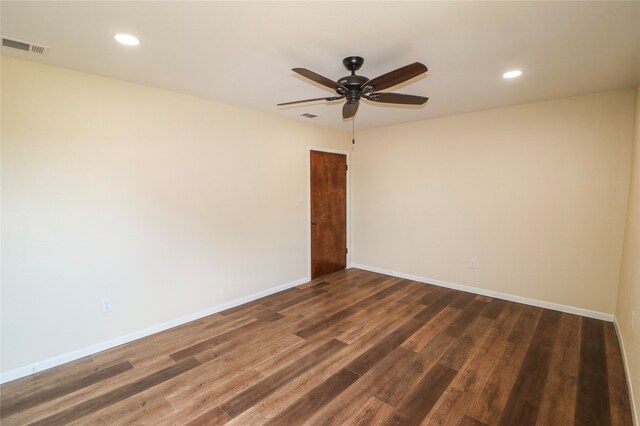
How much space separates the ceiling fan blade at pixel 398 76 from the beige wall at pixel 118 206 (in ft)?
6.97

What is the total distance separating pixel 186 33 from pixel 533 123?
12.6ft

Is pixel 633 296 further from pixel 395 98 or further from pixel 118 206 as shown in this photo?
pixel 118 206

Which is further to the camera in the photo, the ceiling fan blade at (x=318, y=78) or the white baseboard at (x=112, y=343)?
the white baseboard at (x=112, y=343)

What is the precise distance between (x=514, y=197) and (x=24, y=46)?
499 cm

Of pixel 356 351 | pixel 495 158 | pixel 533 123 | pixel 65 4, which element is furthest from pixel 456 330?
pixel 65 4

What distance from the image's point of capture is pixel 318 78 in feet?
6.37

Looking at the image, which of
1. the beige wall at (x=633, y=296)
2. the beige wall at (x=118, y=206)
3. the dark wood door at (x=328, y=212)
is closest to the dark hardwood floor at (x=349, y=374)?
the beige wall at (x=633, y=296)

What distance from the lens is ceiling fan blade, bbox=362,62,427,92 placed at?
177 centimetres

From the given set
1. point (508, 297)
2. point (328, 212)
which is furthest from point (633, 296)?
point (328, 212)

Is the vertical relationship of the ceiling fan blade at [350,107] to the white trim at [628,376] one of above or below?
above

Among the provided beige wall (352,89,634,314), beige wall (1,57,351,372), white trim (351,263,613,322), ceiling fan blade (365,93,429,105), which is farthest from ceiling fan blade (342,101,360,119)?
white trim (351,263,613,322)

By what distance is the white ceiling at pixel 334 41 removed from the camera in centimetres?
165

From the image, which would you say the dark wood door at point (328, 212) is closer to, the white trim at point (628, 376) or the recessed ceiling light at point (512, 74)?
the recessed ceiling light at point (512, 74)

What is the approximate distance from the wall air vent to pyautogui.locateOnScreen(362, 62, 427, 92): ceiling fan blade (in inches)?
93.8
